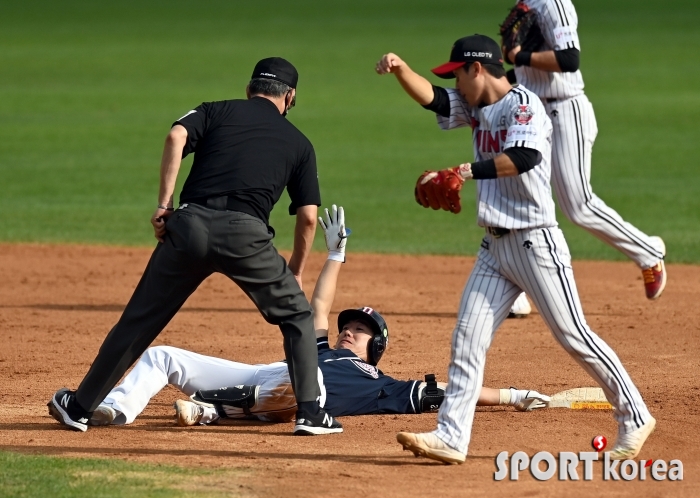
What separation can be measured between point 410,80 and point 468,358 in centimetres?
147

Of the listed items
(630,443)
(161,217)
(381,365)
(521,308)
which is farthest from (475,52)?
(521,308)

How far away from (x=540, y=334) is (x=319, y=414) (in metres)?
3.34

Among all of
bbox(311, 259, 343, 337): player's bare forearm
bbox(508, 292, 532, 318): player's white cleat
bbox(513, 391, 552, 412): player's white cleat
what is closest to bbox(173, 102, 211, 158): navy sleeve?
bbox(311, 259, 343, 337): player's bare forearm

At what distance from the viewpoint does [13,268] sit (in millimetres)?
11523

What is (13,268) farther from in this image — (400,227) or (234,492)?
(234,492)

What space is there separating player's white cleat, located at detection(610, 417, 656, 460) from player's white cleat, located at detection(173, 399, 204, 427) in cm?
226

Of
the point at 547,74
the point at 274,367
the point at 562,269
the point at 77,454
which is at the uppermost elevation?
the point at 547,74

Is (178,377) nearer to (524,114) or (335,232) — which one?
(335,232)

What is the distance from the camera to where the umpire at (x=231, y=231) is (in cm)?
569

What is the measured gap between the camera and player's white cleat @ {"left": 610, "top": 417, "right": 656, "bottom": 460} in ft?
17.5

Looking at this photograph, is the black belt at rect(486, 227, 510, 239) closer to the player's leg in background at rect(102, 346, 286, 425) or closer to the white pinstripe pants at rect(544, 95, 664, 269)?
the player's leg in background at rect(102, 346, 286, 425)

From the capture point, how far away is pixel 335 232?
22.1 ft

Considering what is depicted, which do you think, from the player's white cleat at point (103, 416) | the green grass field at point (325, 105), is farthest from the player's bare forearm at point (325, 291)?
the green grass field at point (325, 105)

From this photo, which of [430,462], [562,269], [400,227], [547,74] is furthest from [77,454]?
[400,227]
